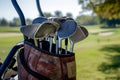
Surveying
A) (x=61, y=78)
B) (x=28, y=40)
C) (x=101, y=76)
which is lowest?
(x=101, y=76)

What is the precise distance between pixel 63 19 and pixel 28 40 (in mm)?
165

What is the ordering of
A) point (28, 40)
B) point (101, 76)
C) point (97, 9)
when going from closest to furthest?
point (28, 40), point (101, 76), point (97, 9)

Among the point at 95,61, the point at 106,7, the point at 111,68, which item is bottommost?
the point at 95,61

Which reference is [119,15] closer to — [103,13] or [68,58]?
[103,13]

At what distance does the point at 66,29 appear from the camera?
1.01 meters

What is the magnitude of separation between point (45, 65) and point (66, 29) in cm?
15

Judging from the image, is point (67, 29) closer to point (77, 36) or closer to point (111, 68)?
point (77, 36)

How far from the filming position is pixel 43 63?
1.00m

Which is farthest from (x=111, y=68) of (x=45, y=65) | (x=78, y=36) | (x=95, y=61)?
(x=45, y=65)

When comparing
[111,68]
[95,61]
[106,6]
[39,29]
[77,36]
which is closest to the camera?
[39,29]

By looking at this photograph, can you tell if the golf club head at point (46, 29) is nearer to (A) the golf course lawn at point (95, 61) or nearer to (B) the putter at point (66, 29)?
(B) the putter at point (66, 29)

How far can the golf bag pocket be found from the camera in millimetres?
993

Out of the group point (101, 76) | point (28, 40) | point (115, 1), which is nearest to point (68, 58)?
point (28, 40)

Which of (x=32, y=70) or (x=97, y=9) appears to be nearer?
(x=32, y=70)
